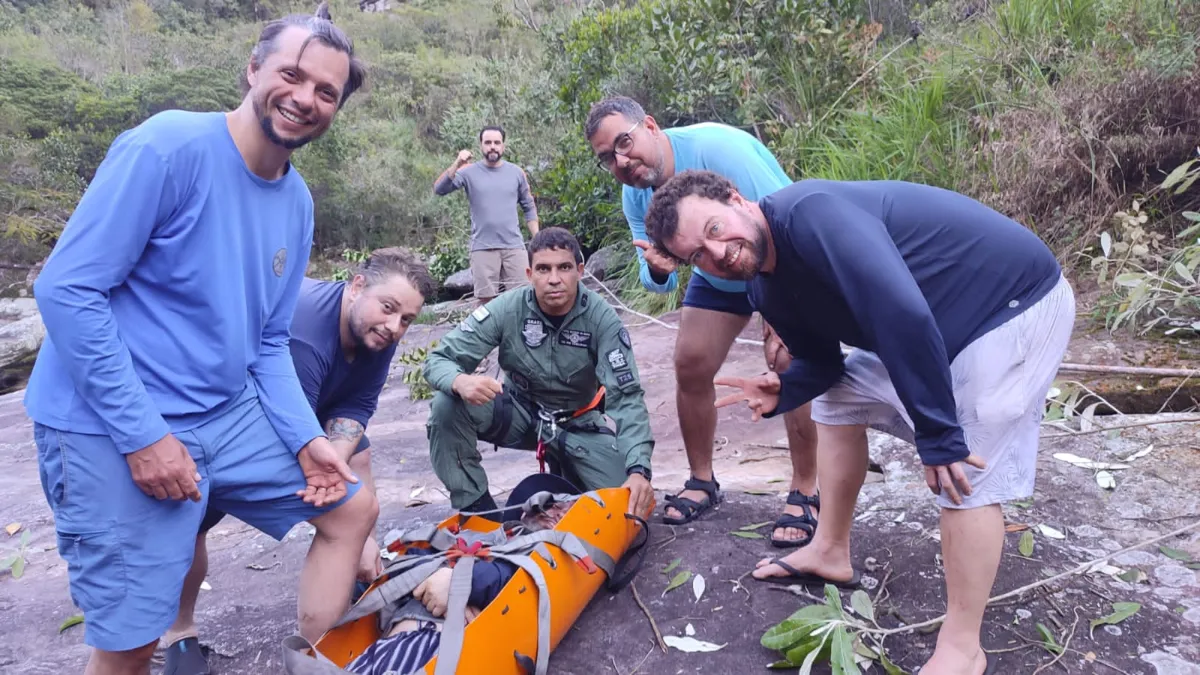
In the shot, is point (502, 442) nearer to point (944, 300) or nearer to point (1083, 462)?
point (944, 300)

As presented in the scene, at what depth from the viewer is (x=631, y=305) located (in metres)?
8.40

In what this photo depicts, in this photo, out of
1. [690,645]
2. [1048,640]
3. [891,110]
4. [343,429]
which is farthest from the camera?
[891,110]

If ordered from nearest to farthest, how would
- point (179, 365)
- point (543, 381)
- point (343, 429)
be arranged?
point (179, 365) < point (343, 429) < point (543, 381)

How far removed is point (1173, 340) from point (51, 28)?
33.3m

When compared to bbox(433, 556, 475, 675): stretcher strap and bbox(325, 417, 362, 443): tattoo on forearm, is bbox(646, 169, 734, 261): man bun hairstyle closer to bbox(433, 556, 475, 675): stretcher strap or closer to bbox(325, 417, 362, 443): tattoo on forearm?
bbox(433, 556, 475, 675): stretcher strap

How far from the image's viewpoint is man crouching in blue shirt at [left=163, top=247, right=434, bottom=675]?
8.64 ft

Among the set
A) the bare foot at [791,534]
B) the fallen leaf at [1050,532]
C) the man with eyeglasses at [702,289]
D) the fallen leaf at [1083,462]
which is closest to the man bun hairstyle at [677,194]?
the man with eyeglasses at [702,289]

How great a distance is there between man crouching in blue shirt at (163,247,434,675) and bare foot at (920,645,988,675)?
5.66ft

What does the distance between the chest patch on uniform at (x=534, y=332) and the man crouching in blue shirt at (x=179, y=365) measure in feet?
4.21

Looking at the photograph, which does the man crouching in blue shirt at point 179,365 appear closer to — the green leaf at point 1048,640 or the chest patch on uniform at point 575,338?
the chest patch on uniform at point 575,338

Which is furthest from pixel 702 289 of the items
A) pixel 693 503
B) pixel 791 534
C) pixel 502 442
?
pixel 502 442

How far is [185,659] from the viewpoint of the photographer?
2400mm

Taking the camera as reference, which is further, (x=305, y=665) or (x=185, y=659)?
(x=185, y=659)

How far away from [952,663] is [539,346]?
6.36ft
